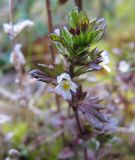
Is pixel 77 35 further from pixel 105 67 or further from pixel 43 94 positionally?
pixel 43 94

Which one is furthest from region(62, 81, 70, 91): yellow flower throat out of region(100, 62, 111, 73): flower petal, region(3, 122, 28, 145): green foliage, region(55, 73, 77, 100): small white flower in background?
region(3, 122, 28, 145): green foliage

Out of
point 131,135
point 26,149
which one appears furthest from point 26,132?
point 131,135

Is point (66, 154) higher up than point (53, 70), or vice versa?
point (53, 70)

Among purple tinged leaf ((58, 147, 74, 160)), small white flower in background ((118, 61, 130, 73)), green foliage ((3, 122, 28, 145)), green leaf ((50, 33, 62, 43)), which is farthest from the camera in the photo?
green foliage ((3, 122, 28, 145))

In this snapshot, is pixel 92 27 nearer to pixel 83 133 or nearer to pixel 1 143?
pixel 83 133

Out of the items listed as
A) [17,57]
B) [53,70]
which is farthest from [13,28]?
[53,70]

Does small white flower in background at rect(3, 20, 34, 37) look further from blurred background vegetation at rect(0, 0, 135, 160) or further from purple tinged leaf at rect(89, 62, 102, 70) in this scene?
purple tinged leaf at rect(89, 62, 102, 70)

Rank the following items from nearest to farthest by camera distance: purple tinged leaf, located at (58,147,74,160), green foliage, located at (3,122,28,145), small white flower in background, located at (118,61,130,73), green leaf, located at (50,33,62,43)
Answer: green leaf, located at (50,33,62,43) < purple tinged leaf, located at (58,147,74,160) < small white flower in background, located at (118,61,130,73) < green foliage, located at (3,122,28,145)
